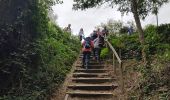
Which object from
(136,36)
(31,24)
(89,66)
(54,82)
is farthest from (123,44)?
(31,24)

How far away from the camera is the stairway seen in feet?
38.4

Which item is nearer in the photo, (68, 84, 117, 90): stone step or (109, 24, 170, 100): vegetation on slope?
(109, 24, 170, 100): vegetation on slope

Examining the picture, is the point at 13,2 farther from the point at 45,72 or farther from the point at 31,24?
the point at 45,72

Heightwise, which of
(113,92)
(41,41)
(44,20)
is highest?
(44,20)

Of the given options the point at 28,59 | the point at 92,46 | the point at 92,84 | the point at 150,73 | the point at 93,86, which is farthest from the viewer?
the point at 92,46

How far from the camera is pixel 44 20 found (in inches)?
490

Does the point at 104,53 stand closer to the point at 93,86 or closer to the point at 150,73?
the point at 93,86

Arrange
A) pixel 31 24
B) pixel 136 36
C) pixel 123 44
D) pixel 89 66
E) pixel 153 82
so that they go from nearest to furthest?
pixel 153 82 < pixel 31 24 < pixel 89 66 < pixel 123 44 < pixel 136 36

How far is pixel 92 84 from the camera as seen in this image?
13219 mm

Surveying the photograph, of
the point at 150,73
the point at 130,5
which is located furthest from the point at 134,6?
the point at 150,73

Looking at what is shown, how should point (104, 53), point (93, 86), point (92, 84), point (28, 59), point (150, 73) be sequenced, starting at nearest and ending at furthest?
point (150, 73), point (28, 59), point (93, 86), point (92, 84), point (104, 53)

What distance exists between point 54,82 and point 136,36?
31.2ft

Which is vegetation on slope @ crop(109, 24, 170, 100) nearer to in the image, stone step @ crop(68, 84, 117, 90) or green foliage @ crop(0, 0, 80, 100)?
stone step @ crop(68, 84, 117, 90)

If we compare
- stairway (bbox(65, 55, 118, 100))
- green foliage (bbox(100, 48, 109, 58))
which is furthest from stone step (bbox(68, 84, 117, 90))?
green foliage (bbox(100, 48, 109, 58))
